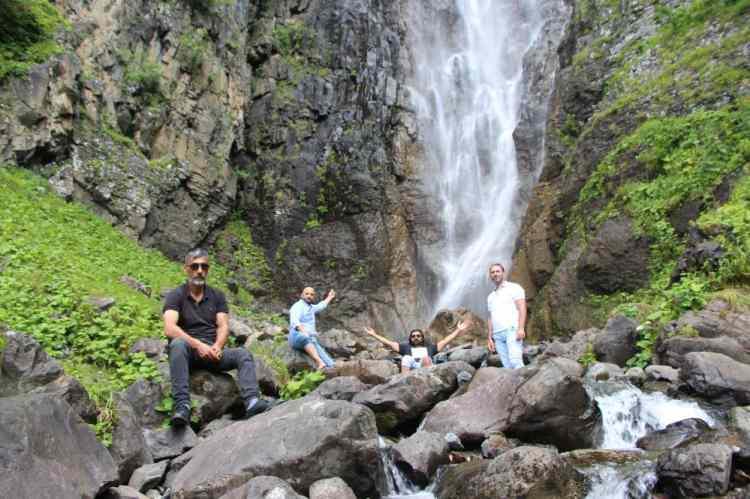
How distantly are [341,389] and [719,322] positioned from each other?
17.8ft

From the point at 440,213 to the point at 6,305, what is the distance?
59.2 feet

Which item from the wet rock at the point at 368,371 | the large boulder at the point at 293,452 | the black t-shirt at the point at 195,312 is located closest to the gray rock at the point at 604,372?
the wet rock at the point at 368,371

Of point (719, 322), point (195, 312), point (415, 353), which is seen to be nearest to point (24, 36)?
point (195, 312)

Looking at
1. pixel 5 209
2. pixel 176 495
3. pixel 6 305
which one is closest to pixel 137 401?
pixel 176 495

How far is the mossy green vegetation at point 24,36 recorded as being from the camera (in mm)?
15039

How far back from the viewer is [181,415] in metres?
5.69

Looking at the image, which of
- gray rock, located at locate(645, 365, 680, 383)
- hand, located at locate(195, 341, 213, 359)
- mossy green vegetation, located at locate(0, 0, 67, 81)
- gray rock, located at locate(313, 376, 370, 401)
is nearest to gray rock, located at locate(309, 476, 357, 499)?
hand, located at locate(195, 341, 213, 359)

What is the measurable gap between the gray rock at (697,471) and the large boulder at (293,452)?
246 cm

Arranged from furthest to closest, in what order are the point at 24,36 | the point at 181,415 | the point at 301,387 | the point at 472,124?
the point at 472,124 → the point at 24,36 → the point at 301,387 → the point at 181,415

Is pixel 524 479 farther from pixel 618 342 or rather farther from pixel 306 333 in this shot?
pixel 306 333

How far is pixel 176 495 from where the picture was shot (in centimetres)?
463

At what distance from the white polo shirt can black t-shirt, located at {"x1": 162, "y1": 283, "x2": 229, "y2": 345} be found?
389 centimetres

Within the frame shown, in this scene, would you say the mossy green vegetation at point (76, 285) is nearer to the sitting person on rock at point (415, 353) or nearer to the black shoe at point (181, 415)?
the black shoe at point (181, 415)

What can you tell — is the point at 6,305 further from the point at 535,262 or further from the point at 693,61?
the point at 693,61
